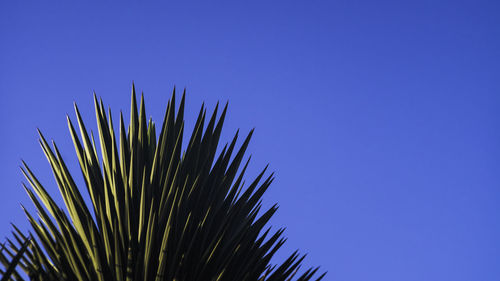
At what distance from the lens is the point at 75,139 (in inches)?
153

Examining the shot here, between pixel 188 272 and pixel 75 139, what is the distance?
4.14 feet

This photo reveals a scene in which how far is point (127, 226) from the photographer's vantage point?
330cm

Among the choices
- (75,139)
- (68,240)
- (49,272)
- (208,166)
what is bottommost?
(49,272)

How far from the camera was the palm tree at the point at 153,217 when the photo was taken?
3123 mm

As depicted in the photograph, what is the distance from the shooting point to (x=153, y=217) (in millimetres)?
3049

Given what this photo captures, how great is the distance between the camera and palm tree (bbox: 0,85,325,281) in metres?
3.12

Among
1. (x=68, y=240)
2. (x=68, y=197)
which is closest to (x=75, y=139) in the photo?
(x=68, y=197)

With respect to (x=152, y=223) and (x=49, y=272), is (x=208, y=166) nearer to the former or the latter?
(x=152, y=223)

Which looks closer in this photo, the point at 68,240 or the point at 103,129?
the point at 68,240

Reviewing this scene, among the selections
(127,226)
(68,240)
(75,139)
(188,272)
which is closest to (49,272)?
(68,240)

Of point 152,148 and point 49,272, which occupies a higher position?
point 152,148

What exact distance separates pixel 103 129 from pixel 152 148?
57 cm

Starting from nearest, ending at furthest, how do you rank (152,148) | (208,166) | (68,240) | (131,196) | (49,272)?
(49,272) → (68,240) → (131,196) → (208,166) → (152,148)

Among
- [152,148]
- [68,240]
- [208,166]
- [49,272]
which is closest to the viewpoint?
[49,272]
